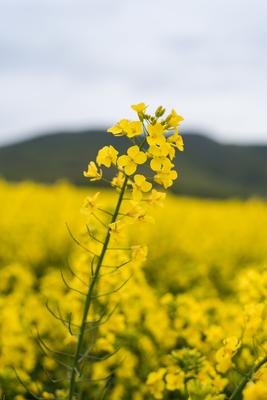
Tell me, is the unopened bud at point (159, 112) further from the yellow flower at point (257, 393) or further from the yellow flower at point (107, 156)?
the yellow flower at point (257, 393)

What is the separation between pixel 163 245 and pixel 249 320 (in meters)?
Answer: 7.25

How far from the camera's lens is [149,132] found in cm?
165

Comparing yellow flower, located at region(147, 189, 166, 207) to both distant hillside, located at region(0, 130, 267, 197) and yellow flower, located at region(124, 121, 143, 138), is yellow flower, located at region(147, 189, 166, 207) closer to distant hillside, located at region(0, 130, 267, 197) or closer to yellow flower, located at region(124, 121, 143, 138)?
yellow flower, located at region(124, 121, 143, 138)

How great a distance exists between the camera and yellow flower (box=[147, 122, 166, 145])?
5.40 feet

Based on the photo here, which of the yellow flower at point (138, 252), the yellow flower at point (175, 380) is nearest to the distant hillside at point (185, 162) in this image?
the yellow flower at point (175, 380)

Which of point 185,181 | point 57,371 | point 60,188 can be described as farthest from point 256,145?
point 57,371

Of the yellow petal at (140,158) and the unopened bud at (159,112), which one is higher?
the unopened bud at (159,112)

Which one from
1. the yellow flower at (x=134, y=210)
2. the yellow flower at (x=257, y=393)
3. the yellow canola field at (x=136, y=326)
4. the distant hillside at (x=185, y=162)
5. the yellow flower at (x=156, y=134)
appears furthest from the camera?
the distant hillside at (x=185, y=162)

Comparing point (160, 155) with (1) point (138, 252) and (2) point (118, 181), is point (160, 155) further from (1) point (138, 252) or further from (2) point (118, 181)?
(1) point (138, 252)

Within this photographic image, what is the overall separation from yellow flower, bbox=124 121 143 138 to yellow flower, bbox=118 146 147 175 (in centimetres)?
4

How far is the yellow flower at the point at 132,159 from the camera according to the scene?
166 cm

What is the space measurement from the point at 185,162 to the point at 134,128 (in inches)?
3793

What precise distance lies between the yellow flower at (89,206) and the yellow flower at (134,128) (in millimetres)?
248

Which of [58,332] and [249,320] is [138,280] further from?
[249,320]
